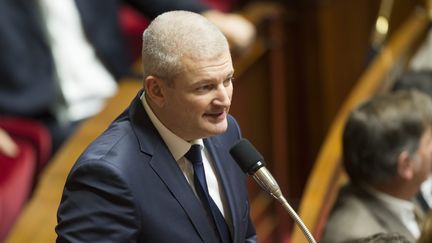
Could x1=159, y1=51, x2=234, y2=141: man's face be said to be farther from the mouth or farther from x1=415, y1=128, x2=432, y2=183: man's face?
x1=415, y1=128, x2=432, y2=183: man's face

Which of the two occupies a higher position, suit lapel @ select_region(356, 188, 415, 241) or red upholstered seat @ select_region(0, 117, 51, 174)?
red upholstered seat @ select_region(0, 117, 51, 174)

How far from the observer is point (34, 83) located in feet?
4.54

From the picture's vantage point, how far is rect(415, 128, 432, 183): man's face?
101 cm

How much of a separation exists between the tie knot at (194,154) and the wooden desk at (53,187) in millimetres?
297

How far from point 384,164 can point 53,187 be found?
0.40 metres

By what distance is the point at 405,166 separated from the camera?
999 mm

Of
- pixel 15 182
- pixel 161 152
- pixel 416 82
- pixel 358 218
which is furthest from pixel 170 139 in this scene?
pixel 416 82

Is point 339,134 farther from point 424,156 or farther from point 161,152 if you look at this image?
point 161,152

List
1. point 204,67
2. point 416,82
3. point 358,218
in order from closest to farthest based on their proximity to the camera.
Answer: point 204,67, point 358,218, point 416,82

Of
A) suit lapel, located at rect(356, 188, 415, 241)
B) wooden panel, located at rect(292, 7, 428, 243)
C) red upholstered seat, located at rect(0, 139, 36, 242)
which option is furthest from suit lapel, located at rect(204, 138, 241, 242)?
red upholstered seat, located at rect(0, 139, 36, 242)

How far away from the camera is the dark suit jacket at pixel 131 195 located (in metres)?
0.62

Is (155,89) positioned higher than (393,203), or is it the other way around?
(155,89)

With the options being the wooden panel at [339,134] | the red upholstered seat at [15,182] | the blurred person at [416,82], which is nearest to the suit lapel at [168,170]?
the wooden panel at [339,134]

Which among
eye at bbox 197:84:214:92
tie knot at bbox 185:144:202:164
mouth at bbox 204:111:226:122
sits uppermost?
eye at bbox 197:84:214:92
